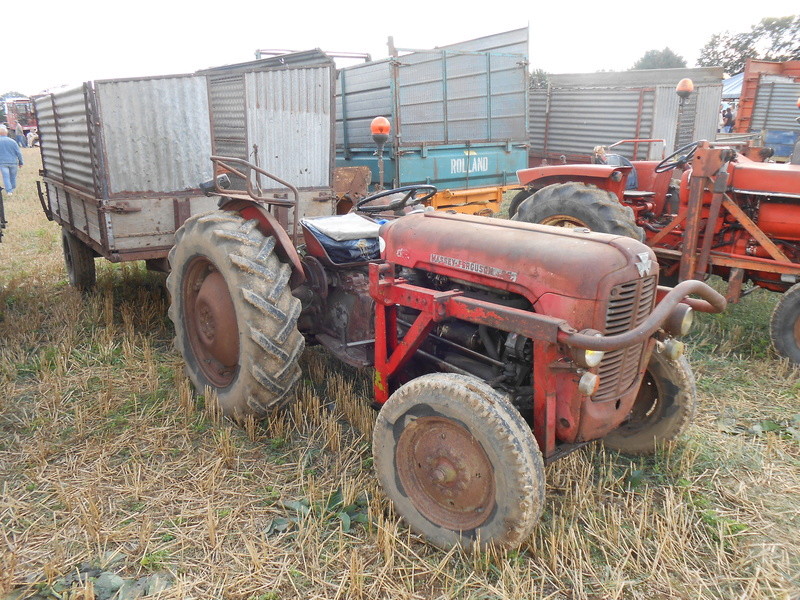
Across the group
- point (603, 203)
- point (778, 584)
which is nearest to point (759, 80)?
point (603, 203)

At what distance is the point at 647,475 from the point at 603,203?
7.63ft

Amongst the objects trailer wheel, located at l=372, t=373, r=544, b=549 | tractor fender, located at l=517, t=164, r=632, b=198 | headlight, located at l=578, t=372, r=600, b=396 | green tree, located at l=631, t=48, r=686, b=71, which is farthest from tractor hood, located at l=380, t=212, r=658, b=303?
green tree, located at l=631, t=48, r=686, b=71

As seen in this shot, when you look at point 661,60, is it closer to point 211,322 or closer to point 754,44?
point 754,44

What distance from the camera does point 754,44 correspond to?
3534 cm

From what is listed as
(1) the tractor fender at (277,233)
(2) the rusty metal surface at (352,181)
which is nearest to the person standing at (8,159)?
(2) the rusty metal surface at (352,181)

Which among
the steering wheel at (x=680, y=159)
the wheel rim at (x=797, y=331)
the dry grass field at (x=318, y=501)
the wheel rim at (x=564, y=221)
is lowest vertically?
the dry grass field at (x=318, y=501)

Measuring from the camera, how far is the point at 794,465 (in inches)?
115

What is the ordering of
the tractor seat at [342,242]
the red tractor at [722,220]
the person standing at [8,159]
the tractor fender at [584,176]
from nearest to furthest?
the tractor seat at [342,242] < the red tractor at [722,220] < the tractor fender at [584,176] < the person standing at [8,159]

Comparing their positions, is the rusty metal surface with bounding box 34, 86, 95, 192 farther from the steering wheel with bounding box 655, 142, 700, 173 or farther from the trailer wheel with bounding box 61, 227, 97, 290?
the steering wheel with bounding box 655, 142, 700, 173

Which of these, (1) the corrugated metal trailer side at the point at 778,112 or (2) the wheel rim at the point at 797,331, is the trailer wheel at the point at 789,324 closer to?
(2) the wheel rim at the point at 797,331

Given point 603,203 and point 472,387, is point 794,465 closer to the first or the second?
point 472,387

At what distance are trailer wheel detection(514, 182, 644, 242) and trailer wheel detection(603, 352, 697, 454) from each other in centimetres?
181

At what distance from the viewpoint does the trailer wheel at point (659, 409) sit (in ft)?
8.92

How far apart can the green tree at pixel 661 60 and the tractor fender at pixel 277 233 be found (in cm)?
4618
